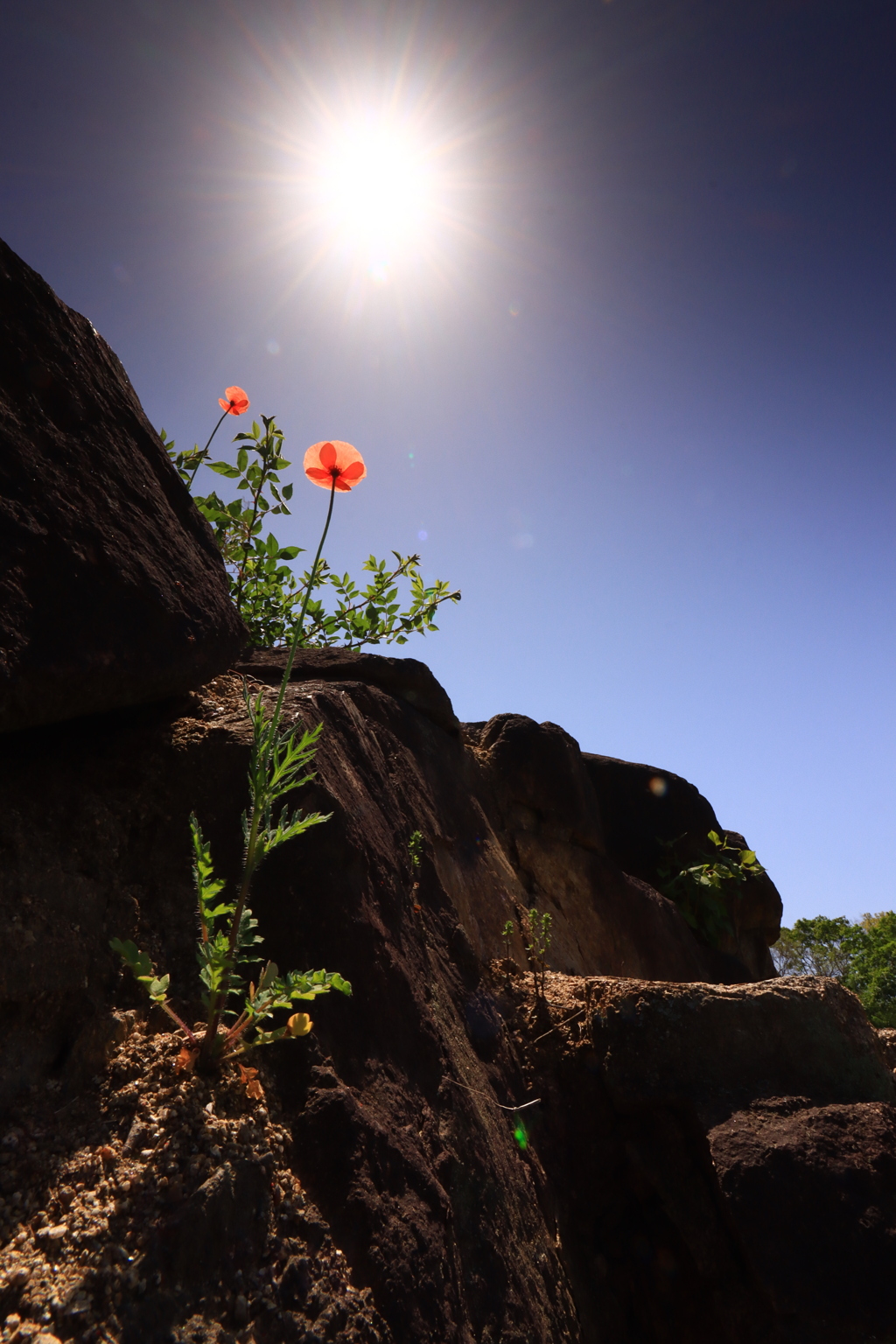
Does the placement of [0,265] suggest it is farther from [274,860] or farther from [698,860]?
[698,860]

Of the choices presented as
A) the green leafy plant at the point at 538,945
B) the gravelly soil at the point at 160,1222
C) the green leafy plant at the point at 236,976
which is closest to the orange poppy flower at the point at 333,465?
the green leafy plant at the point at 236,976

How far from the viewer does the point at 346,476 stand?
2.48 metres

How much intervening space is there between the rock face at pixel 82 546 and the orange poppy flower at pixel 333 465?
597mm

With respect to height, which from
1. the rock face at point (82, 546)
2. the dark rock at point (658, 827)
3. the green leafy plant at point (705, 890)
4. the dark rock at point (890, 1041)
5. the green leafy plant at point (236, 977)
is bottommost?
the green leafy plant at point (236, 977)

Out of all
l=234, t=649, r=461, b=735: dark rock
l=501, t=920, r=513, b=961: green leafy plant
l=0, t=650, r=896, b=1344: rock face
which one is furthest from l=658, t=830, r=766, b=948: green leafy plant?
l=0, t=650, r=896, b=1344: rock face

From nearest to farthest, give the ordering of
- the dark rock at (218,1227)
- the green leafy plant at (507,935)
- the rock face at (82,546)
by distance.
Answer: the dark rock at (218,1227) → the rock face at (82,546) → the green leafy plant at (507,935)

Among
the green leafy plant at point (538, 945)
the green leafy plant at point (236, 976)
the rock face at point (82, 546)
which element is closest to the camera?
the green leafy plant at point (236, 976)

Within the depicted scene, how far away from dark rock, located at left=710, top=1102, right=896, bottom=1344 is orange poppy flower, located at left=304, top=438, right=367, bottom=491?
2923 millimetres

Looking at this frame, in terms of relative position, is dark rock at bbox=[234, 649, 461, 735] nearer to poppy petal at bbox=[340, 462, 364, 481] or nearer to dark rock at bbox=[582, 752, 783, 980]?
poppy petal at bbox=[340, 462, 364, 481]

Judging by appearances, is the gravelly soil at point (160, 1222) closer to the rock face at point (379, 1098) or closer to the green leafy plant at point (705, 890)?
the rock face at point (379, 1098)

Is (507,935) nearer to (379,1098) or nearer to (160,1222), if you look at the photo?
(379,1098)

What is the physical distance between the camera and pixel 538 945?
187 inches

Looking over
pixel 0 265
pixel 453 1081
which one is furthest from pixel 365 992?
pixel 0 265

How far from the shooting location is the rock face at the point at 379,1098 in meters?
1.61
